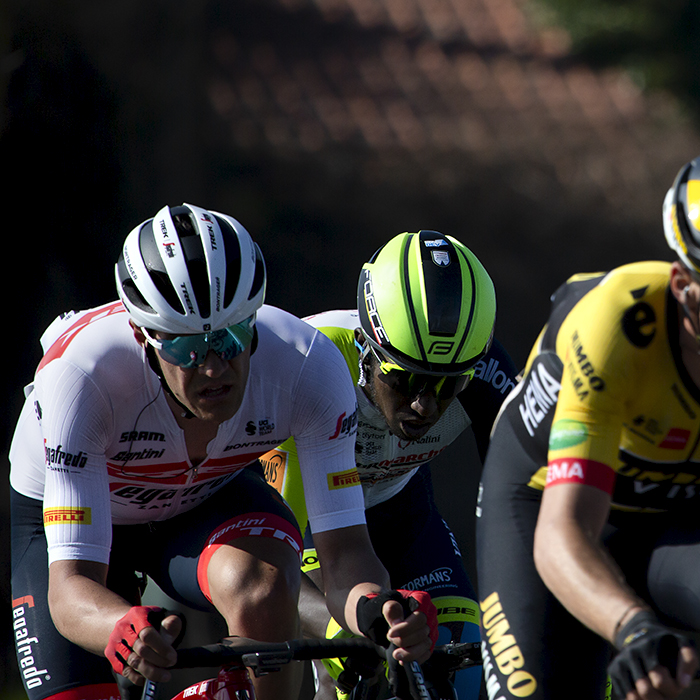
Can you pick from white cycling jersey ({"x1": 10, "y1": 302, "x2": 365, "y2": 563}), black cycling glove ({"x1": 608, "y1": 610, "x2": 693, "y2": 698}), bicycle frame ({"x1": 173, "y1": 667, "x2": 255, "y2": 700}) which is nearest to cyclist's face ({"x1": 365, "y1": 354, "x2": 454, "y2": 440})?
white cycling jersey ({"x1": 10, "y1": 302, "x2": 365, "y2": 563})

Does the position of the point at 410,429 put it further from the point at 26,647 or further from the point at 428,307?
the point at 26,647

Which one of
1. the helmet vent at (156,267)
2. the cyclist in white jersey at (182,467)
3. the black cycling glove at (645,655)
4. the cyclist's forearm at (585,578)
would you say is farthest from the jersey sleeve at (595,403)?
the helmet vent at (156,267)

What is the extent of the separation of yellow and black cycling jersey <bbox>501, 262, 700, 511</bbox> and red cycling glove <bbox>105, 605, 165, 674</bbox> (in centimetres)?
96

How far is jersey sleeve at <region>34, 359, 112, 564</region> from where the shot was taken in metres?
2.84

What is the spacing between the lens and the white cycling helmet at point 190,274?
2836 millimetres

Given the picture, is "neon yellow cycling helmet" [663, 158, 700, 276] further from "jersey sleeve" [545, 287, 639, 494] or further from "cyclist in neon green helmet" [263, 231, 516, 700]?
"cyclist in neon green helmet" [263, 231, 516, 700]

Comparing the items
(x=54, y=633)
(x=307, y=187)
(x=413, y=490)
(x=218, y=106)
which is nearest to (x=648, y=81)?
(x=307, y=187)

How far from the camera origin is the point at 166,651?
2273 millimetres

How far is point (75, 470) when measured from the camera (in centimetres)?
287

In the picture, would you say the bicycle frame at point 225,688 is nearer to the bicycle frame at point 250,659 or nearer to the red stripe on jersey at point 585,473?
the bicycle frame at point 250,659

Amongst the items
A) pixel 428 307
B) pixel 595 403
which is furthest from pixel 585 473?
pixel 428 307

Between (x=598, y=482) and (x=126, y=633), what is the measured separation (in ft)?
3.66

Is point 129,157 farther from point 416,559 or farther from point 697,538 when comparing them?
point 697,538

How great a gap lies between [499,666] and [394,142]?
6232 millimetres
